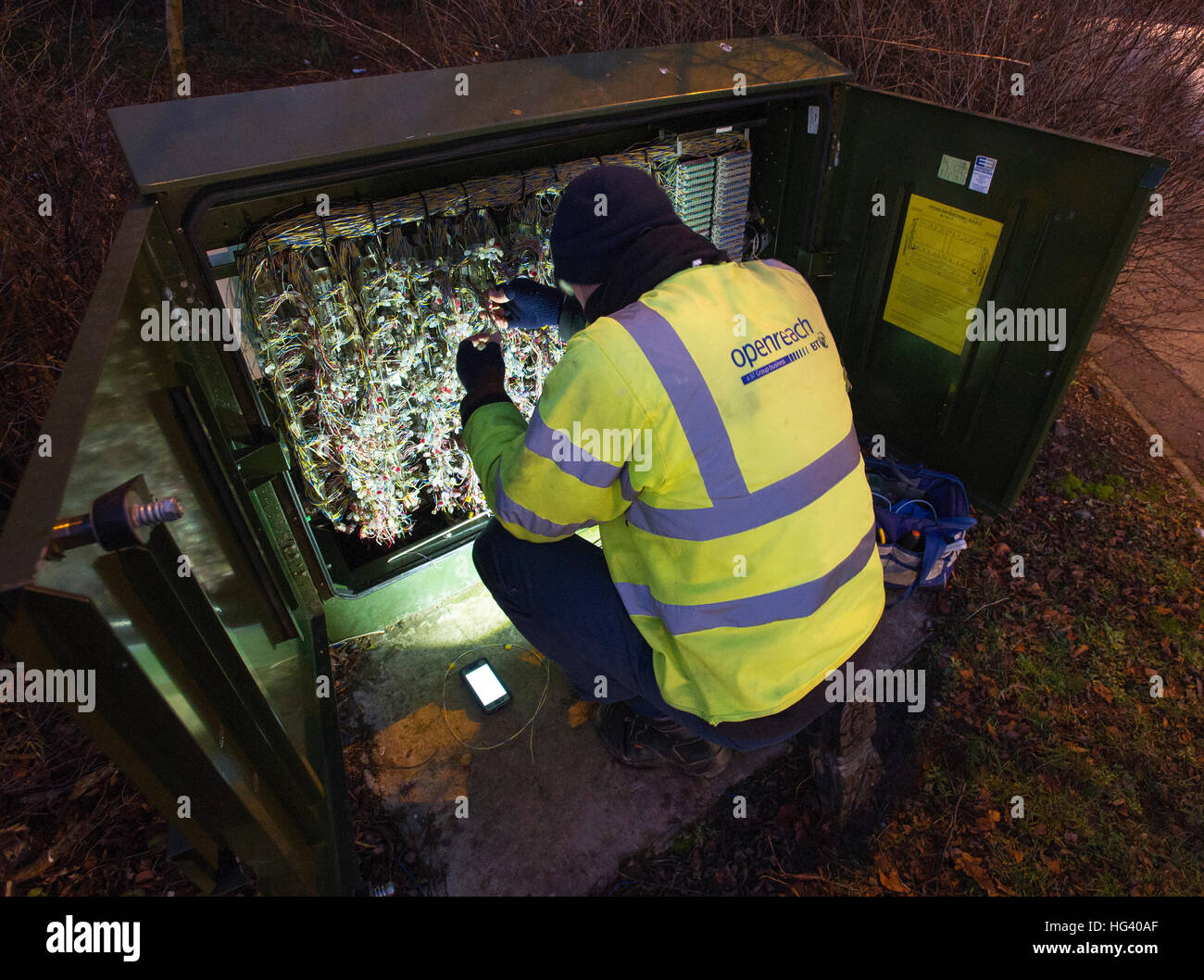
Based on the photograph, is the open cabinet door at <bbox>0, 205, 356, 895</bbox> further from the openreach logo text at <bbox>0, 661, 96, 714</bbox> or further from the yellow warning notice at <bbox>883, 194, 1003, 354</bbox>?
the yellow warning notice at <bbox>883, 194, 1003, 354</bbox>

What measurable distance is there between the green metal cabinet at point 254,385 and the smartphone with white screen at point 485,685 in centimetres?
40

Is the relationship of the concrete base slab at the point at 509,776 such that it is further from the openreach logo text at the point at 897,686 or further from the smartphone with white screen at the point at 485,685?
the openreach logo text at the point at 897,686

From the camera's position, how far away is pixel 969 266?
2717 mm

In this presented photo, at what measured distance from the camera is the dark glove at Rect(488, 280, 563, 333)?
→ 7.50 feet

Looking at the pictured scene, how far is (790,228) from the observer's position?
2.98 metres

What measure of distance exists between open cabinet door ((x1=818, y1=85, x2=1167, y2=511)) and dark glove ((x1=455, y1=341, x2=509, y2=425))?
1.52 m

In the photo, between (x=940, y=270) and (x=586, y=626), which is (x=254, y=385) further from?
(x=940, y=270)

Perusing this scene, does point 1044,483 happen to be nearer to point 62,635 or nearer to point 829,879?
point 829,879

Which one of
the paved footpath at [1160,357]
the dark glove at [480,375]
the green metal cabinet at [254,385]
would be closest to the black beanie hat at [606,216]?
the green metal cabinet at [254,385]

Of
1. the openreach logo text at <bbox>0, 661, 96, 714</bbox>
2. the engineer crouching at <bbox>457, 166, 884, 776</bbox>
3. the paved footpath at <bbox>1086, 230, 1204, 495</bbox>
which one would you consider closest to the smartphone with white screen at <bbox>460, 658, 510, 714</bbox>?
the engineer crouching at <bbox>457, 166, 884, 776</bbox>

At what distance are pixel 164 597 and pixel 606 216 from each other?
1.30 meters

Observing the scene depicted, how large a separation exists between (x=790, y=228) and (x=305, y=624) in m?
2.43

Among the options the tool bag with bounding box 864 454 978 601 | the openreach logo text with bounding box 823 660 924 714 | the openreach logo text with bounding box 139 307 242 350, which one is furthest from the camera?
the tool bag with bounding box 864 454 978 601

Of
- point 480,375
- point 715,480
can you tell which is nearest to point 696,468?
point 715,480
